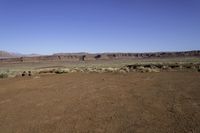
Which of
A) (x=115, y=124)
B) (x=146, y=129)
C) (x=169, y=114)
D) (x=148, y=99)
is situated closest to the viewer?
(x=146, y=129)

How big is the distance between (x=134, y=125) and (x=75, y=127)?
187cm

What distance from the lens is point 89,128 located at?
26.0ft

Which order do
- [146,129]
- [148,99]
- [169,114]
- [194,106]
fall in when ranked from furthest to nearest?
[148,99] → [194,106] → [169,114] → [146,129]

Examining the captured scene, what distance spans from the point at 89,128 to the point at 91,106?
9.92 feet

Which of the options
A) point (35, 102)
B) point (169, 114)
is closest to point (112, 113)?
point (169, 114)

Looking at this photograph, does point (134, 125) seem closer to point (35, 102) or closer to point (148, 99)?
point (148, 99)

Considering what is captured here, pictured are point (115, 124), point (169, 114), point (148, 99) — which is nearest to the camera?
point (115, 124)

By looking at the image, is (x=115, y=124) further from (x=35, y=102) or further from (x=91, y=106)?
(x=35, y=102)

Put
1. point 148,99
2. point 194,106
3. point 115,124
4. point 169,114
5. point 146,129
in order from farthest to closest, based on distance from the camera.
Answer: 1. point 148,99
2. point 194,106
3. point 169,114
4. point 115,124
5. point 146,129

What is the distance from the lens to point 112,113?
31.7ft

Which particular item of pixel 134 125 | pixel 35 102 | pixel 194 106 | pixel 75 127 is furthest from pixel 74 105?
pixel 194 106

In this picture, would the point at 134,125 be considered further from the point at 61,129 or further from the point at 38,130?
the point at 38,130

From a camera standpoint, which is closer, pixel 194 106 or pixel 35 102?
pixel 194 106

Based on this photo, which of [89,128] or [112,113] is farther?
[112,113]
